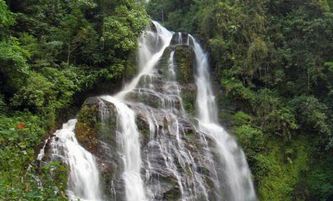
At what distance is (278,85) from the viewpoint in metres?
18.9

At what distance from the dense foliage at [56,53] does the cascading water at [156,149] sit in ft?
3.04

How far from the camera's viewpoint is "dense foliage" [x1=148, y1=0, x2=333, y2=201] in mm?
16094

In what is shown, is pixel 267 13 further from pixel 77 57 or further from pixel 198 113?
pixel 77 57

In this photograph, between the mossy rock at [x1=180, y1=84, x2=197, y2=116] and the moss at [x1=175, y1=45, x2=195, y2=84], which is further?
the moss at [x1=175, y1=45, x2=195, y2=84]

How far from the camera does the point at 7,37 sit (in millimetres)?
14070

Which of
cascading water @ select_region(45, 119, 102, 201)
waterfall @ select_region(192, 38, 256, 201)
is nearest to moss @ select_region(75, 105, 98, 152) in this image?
cascading water @ select_region(45, 119, 102, 201)

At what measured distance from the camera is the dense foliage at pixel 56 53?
504 inches

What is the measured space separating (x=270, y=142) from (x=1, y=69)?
1030cm

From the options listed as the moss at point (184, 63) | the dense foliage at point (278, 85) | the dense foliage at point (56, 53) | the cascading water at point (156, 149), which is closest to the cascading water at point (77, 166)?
the cascading water at point (156, 149)

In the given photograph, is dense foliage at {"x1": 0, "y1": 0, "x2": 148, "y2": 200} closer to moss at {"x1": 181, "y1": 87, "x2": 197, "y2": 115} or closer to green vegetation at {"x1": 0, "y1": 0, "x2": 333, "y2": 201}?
green vegetation at {"x1": 0, "y1": 0, "x2": 333, "y2": 201}

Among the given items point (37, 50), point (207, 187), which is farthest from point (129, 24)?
point (207, 187)

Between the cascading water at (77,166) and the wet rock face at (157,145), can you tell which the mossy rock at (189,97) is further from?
the cascading water at (77,166)

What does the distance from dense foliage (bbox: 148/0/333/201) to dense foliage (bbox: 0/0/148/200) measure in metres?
4.23

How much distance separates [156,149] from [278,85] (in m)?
7.67
